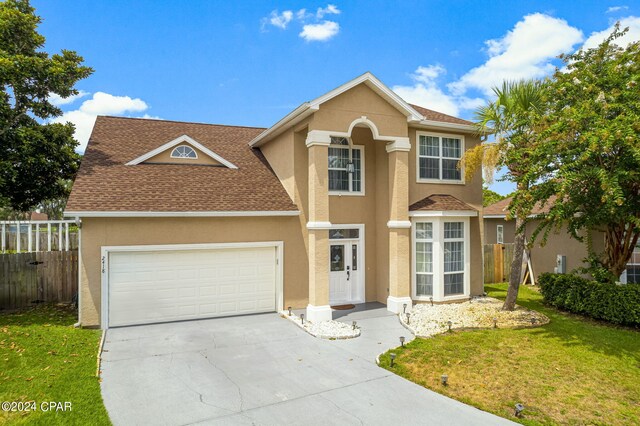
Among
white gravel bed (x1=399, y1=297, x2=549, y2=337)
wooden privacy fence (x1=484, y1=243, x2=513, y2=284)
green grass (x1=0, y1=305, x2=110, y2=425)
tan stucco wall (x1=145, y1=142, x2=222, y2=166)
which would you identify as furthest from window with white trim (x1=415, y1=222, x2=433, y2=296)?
green grass (x1=0, y1=305, x2=110, y2=425)

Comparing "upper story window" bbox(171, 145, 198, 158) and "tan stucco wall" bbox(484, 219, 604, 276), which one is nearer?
"upper story window" bbox(171, 145, 198, 158)

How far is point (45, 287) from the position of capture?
12.0 meters

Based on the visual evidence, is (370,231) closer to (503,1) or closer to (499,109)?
(499,109)

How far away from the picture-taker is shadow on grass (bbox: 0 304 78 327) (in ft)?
33.8

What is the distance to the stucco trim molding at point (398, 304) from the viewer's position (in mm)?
11906

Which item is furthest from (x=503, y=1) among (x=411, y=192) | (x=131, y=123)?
(x=131, y=123)

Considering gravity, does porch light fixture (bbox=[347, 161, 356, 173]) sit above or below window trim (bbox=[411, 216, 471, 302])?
above

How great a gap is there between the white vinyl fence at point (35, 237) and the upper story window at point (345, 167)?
345 inches

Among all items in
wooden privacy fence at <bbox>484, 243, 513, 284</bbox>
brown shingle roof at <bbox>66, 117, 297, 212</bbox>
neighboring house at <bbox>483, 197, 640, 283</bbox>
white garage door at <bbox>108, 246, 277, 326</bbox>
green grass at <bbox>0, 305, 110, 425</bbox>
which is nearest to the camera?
green grass at <bbox>0, 305, 110, 425</bbox>

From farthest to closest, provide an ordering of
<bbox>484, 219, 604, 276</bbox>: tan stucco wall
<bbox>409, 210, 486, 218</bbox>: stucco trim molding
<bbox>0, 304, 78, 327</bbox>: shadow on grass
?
<bbox>484, 219, 604, 276</bbox>: tan stucco wall → <bbox>409, 210, 486, 218</bbox>: stucco trim molding → <bbox>0, 304, 78, 327</bbox>: shadow on grass

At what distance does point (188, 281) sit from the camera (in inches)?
444

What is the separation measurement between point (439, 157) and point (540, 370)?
802 cm

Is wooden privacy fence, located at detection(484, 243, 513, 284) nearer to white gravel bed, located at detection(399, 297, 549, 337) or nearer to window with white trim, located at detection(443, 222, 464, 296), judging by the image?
window with white trim, located at detection(443, 222, 464, 296)

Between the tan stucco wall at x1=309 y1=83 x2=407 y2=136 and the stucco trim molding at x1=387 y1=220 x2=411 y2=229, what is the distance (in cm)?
285
